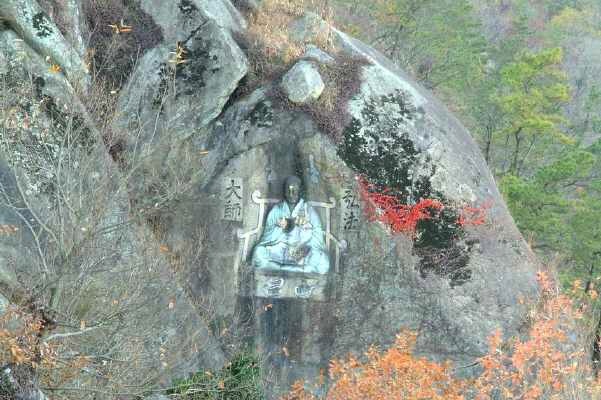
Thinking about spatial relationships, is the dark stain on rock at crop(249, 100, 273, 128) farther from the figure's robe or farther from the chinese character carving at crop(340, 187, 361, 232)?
the chinese character carving at crop(340, 187, 361, 232)

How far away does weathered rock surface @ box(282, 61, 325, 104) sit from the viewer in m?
13.0

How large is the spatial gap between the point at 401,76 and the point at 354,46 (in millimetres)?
1104

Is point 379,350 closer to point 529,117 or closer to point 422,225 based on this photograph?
point 422,225

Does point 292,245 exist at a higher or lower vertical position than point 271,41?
lower

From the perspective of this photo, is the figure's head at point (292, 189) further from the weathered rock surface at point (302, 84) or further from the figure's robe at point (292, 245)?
the weathered rock surface at point (302, 84)

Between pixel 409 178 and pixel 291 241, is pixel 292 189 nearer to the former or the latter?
pixel 291 241

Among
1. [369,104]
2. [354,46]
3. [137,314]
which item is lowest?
[137,314]

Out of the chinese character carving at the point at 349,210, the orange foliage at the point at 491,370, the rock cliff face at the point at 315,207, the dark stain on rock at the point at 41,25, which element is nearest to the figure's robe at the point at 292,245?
the rock cliff face at the point at 315,207

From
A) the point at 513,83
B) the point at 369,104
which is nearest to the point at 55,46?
the point at 369,104

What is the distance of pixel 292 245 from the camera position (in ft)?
41.9

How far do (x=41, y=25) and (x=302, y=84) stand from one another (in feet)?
14.3

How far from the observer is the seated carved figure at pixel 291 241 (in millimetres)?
12789

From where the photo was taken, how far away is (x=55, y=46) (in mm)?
11914

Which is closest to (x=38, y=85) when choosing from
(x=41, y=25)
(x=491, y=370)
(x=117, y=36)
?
(x=41, y=25)
